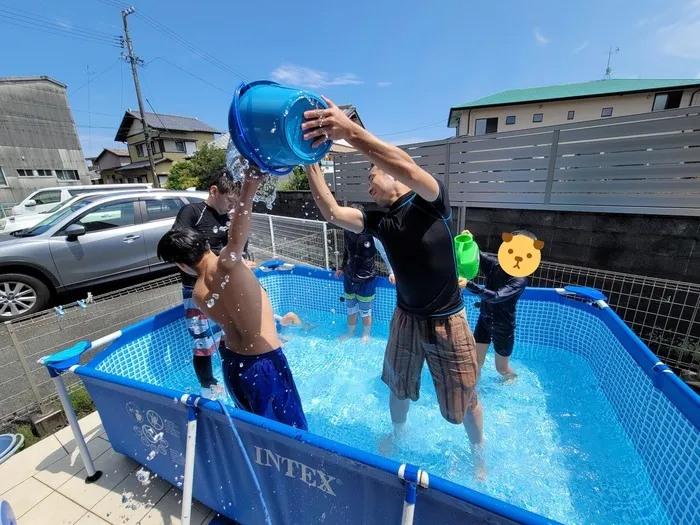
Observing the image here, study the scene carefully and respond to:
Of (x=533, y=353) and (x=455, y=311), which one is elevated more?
(x=455, y=311)

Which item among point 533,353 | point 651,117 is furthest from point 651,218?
point 533,353

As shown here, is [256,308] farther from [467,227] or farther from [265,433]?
[467,227]

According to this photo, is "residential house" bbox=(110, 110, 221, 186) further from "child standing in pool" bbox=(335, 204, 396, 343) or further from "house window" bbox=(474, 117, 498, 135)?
"child standing in pool" bbox=(335, 204, 396, 343)

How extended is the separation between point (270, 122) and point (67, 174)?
29.3 meters

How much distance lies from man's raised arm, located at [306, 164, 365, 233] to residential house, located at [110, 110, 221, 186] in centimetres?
2963

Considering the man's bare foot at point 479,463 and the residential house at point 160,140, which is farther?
the residential house at point 160,140

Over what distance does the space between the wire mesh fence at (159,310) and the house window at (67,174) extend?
24303 millimetres

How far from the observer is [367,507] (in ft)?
4.58

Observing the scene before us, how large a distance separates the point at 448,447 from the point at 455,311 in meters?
1.38

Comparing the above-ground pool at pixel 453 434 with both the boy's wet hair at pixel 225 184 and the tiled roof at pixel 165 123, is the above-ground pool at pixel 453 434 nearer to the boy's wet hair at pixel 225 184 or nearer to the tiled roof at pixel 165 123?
the boy's wet hair at pixel 225 184

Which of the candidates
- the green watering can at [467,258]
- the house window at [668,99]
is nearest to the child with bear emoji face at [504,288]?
the green watering can at [467,258]

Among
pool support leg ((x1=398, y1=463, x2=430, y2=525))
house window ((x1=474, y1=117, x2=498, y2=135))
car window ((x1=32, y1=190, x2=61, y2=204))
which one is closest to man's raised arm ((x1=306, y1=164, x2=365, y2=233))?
pool support leg ((x1=398, y1=463, x2=430, y2=525))

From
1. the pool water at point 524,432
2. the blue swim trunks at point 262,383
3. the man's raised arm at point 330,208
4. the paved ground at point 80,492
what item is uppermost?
the man's raised arm at point 330,208

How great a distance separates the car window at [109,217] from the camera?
515 cm
